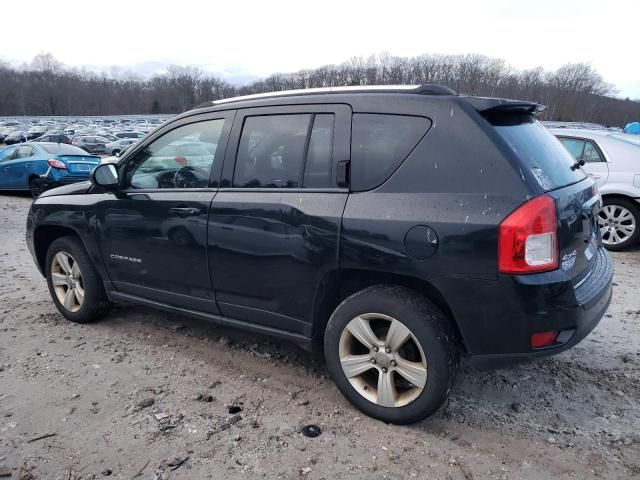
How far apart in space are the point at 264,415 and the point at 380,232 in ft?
4.26

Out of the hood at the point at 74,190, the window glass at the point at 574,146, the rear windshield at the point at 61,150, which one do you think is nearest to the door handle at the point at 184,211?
the hood at the point at 74,190

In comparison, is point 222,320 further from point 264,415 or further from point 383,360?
point 383,360

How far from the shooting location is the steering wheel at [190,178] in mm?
3369

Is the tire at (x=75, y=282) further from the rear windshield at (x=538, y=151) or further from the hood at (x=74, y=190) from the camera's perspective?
the rear windshield at (x=538, y=151)

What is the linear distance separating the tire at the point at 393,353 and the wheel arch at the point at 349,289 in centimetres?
5

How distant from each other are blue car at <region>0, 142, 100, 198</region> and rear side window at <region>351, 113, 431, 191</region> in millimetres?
11216

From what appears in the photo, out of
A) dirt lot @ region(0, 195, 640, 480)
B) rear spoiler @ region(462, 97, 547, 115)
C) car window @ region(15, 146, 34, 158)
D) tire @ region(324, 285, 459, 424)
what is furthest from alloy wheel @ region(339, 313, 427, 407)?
car window @ region(15, 146, 34, 158)

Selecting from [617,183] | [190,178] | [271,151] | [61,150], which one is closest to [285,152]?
[271,151]

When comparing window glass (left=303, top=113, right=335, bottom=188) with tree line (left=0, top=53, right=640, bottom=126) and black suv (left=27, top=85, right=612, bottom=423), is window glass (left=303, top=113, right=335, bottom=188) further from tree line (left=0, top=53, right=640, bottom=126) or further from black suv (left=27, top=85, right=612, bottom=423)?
tree line (left=0, top=53, right=640, bottom=126)

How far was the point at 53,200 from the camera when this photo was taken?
4281 mm

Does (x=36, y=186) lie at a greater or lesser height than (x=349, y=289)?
lesser

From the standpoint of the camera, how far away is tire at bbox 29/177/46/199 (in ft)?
40.7

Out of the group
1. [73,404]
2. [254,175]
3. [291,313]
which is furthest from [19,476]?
[254,175]

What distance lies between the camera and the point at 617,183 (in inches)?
266
